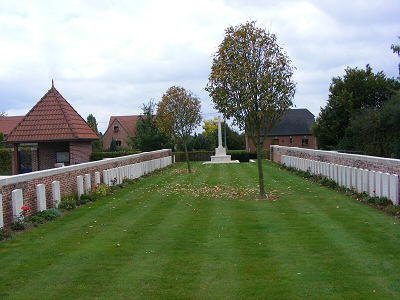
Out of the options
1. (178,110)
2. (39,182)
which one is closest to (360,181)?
(39,182)

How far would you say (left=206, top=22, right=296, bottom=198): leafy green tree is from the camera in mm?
12531

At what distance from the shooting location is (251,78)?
12.5 metres

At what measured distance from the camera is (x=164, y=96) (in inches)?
995

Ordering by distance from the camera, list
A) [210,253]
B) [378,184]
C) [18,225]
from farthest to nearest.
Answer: [378,184] < [18,225] < [210,253]

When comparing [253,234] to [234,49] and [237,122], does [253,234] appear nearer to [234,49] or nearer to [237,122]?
[237,122]

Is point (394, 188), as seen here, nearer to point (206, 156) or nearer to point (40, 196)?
point (40, 196)

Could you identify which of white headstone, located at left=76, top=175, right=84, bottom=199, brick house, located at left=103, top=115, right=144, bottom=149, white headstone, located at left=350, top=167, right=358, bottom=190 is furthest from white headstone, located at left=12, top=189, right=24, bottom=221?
brick house, located at left=103, top=115, right=144, bottom=149

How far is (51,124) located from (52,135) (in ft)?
2.96

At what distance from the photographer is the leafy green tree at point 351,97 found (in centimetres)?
3869

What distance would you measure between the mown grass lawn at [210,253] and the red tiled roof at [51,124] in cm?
1474

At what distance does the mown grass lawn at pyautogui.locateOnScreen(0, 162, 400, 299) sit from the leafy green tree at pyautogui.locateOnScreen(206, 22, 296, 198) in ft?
9.08

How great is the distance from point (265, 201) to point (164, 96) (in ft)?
46.9

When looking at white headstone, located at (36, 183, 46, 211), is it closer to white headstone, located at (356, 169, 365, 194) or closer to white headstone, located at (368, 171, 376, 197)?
white headstone, located at (368, 171, 376, 197)

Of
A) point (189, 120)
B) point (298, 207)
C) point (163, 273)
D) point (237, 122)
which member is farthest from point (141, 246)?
point (189, 120)
